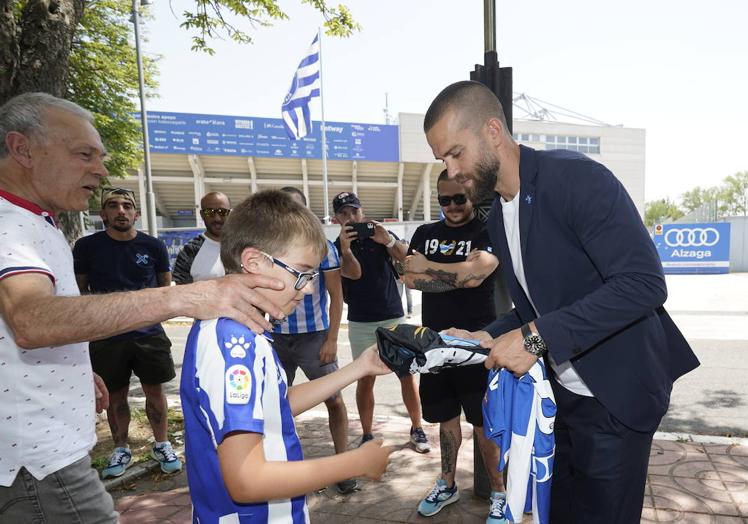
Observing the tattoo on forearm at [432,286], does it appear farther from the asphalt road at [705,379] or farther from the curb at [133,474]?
the curb at [133,474]

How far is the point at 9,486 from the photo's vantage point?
166 centimetres

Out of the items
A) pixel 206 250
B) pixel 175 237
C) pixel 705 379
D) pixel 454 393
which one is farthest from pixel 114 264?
pixel 175 237

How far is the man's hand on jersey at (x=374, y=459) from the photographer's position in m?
1.48

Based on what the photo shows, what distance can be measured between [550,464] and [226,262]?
1654mm

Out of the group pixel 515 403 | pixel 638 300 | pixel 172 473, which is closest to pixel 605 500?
pixel 515 403

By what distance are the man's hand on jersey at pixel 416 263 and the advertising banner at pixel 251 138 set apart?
102 feet

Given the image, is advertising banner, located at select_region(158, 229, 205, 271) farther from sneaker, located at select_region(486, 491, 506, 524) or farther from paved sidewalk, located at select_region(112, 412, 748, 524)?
sneaker, located at select_region(486, 491, 506, 524)

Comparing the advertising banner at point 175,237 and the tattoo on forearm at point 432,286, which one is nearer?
the tattoo on forearm at point 432,286

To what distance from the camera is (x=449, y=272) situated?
137 inches

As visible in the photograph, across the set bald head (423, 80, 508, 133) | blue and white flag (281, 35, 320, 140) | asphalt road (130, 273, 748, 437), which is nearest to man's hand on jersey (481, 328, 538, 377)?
bald head (423, 80, 508, 133)

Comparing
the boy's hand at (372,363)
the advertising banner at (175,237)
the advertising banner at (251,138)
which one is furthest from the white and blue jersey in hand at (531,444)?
the advertising banner at (251,138)

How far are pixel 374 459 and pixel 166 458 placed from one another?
3497 mm

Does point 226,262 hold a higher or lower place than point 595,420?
higher

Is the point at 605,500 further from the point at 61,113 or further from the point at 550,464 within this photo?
the point at 61,113
